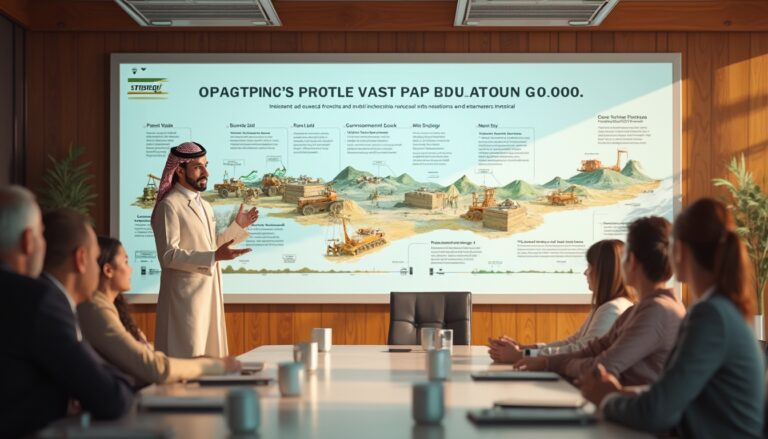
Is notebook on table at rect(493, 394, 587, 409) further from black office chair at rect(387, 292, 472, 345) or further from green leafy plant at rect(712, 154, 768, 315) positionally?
green leafy plant at rect(712, 154, 768, 315)

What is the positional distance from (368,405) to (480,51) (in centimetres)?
505

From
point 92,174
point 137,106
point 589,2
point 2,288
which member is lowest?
point 2,288

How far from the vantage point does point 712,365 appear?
2352 millimetres

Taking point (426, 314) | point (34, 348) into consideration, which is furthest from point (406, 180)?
point (34, 348)

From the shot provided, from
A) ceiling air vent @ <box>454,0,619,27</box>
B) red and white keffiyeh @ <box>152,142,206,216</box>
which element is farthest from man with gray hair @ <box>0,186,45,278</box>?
ceiling air vent @ <box>454,0,619,27</box>

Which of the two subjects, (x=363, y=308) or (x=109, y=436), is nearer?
(x=109, y=436)

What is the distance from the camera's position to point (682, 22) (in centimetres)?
737

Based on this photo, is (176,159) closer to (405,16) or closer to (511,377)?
(405,16)

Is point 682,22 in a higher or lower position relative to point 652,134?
higher

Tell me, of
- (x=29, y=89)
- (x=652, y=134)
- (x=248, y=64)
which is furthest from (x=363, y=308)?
(x=29, y=89)

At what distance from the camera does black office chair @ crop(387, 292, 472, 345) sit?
5.69 metres

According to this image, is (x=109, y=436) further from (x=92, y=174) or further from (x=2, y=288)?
(x=92, y=174)

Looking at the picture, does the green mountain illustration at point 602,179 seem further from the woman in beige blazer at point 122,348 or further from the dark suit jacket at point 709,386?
the dark suit jacket at point 709,386

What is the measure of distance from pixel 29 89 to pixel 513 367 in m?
5.23
